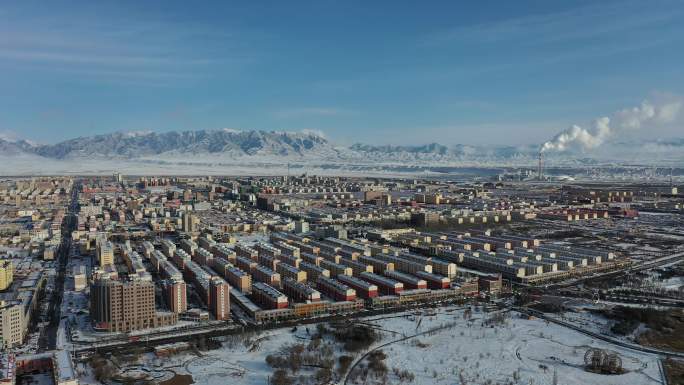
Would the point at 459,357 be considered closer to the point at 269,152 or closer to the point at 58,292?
the point at 58,292

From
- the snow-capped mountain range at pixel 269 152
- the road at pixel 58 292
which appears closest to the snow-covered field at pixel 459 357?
the road at pixel 58 292

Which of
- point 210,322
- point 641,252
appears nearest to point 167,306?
point 210,322

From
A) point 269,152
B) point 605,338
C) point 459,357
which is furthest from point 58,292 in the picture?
point 269,152

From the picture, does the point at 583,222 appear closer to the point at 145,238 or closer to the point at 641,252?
the point at 641,252

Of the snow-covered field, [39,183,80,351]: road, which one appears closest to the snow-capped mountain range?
[39,183,80,351]: road

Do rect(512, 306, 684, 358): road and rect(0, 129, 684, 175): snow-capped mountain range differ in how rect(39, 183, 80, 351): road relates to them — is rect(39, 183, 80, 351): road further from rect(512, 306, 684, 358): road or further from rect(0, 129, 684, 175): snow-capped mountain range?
rect(0, 129, 684, 175): snow-capped mountain range

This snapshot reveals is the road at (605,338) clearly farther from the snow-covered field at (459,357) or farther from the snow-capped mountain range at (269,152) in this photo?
the snow-capped mountain range at (269,152)

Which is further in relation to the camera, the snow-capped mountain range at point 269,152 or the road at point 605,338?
the snow-capped mountain range at point 269,152
